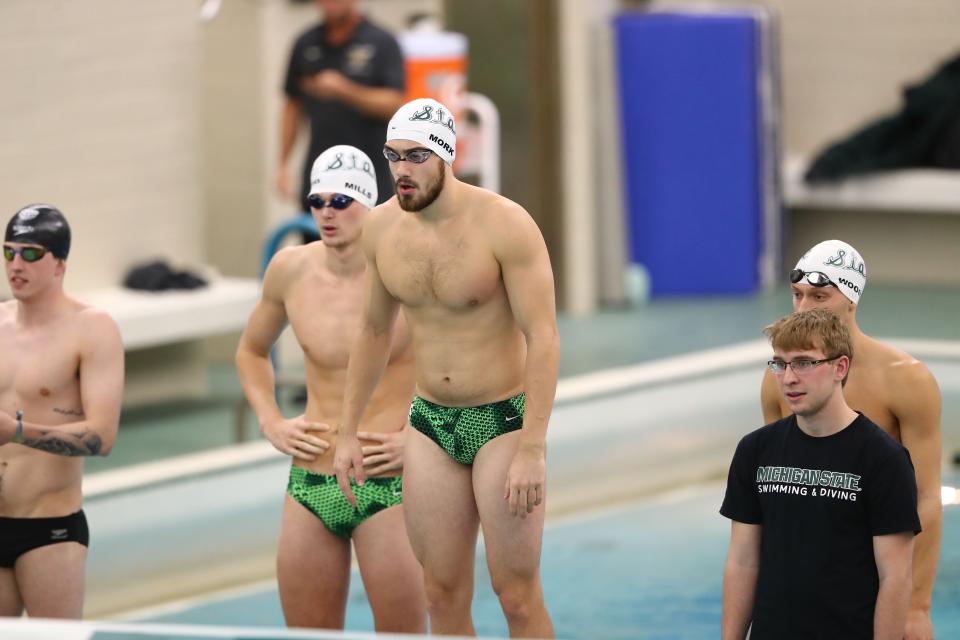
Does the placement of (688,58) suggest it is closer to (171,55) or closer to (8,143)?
(171,55)

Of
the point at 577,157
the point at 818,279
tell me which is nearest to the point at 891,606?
the point at 818,279

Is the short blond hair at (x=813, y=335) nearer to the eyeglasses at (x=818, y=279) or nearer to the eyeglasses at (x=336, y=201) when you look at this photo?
the eyeglasses at (x=818, y=279)

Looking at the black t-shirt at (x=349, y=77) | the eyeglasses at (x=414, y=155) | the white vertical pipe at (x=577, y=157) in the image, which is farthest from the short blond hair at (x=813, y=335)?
the white vertical pipe at (x=577, y=157)

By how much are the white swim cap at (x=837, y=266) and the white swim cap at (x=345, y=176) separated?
47.4 inches

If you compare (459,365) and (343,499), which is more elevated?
(459,365)

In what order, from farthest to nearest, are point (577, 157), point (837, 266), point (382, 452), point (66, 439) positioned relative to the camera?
1. point (577, 157)
2. point (382, 452)
3. point (66, 439)
4. point (837, 266)

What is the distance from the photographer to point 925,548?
4.11 meters

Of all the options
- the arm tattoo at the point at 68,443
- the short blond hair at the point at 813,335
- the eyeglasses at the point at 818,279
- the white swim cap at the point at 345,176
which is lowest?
the arm tattoo at the point at 68,443

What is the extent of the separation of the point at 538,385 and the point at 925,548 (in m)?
0.99

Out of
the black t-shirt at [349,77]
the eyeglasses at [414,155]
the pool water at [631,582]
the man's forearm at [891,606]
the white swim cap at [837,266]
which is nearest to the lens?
the man's forearm at [891,606]

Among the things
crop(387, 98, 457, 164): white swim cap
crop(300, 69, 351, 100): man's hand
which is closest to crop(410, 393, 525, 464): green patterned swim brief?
crop(387, 98, 457, 164): white swim cap

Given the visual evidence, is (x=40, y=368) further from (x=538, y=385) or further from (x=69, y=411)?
(x=538, y=385)

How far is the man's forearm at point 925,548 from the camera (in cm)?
409

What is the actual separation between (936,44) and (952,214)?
4.00ft
